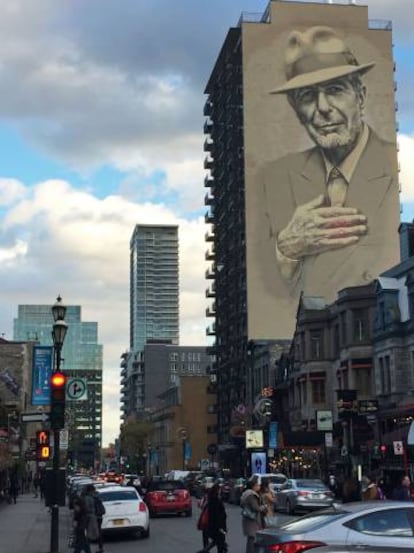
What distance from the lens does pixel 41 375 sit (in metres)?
32.0

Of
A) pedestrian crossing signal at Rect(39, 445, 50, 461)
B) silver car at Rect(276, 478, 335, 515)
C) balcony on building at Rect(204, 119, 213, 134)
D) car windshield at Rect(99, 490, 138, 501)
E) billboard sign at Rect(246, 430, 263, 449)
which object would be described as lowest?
silver car at Rect(276, 478, 335, 515)

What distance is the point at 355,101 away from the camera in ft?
340

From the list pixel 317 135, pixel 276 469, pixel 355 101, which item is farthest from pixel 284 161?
pixel 276 469

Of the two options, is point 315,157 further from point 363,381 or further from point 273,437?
point 363,381

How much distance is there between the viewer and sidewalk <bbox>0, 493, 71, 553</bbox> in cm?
2305

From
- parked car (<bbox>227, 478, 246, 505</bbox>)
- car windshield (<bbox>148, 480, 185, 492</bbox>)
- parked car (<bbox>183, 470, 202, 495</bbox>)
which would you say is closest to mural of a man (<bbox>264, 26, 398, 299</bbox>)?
parked car (<bbox>183, 470, 202, 495</bbox>)

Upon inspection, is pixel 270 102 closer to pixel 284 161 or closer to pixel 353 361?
pixel 284 161

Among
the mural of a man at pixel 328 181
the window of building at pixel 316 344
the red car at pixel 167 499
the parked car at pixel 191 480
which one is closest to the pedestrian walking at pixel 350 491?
the red car at pixel 167 499

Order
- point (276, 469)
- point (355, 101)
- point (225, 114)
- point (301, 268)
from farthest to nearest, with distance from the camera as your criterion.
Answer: point (225, 114)
point (355, 101)
point (301, 268)
point (276, 469)

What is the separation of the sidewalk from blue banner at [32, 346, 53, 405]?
4252mm

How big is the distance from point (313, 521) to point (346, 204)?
3571 inches

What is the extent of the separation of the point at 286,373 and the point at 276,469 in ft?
27.8

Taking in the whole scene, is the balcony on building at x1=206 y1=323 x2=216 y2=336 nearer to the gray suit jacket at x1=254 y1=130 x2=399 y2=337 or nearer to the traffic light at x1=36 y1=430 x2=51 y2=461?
the gray suit jacket at x1=254 y1=130 x2=399 y2=337

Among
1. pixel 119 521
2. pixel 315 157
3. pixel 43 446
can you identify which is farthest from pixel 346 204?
pixel 43 446
